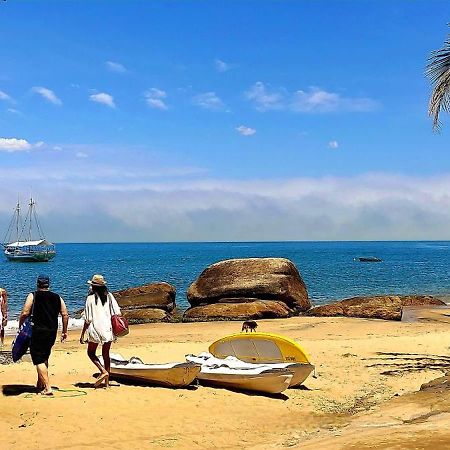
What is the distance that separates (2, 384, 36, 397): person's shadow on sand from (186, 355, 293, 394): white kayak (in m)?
3.11

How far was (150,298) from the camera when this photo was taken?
106ft

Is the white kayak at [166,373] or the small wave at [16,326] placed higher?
the white kayak at [166,373]

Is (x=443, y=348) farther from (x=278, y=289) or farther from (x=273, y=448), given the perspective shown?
(x=278, y=289)

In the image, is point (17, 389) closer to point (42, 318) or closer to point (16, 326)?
point (42, 318)

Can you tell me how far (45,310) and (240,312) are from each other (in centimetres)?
1877

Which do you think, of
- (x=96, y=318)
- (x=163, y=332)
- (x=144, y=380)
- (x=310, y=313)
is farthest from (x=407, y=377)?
(x=310, y=313)

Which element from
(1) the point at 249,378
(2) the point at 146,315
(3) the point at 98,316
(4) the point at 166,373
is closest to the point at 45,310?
(3) the point at 98,316

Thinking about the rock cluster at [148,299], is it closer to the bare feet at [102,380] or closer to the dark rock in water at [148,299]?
the dark rock in water at [148,299]

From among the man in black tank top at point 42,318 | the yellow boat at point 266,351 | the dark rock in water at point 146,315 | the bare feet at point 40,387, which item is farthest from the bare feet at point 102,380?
the dark rock in water at point 146,315

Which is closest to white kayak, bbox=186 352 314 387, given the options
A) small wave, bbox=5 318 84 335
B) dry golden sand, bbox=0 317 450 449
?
dry golden sand, bbox=0 317 450 449

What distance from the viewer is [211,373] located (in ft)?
37.7

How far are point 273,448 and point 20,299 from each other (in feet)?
119

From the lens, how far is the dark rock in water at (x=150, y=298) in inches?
1256

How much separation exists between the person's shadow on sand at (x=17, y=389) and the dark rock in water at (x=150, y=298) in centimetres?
2110
